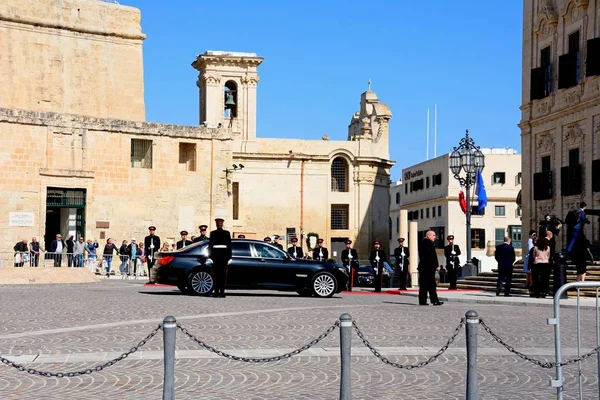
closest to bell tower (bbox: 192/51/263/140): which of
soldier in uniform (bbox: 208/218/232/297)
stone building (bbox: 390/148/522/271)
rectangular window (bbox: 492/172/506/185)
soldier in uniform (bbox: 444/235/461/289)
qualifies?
stone building (bbox: 390/148/522/271)

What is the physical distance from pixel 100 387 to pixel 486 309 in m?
12.4

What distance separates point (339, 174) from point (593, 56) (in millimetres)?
39345

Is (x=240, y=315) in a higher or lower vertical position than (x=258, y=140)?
lower

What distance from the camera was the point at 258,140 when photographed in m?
68.5

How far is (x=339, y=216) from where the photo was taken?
71250 millimetres

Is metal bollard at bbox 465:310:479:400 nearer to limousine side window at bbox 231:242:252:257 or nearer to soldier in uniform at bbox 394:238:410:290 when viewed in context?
limousine side window at bbox 231:242:252:257

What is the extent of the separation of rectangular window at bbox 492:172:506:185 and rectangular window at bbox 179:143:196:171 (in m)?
43.1

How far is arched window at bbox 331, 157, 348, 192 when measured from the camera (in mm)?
71125

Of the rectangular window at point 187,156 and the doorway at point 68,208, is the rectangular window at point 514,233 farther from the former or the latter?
the doorway at point 68,208

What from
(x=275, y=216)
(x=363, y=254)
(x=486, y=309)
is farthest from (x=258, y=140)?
(x=486, y=309)

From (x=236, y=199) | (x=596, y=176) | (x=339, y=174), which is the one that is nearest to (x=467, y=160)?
(x=596, y=176)

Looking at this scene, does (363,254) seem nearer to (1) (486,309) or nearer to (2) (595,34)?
(2) (595,34)

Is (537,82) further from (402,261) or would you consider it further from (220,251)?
(220,251)

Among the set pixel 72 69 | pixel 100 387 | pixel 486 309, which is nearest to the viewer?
pixel 100 387
